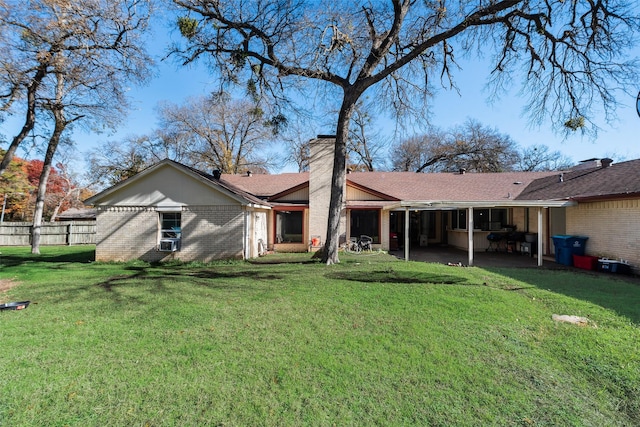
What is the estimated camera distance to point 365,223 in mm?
15977

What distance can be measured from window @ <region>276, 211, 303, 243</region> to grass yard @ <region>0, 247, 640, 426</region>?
8901 mm

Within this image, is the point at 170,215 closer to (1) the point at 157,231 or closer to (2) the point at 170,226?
(2) the point at 170,226

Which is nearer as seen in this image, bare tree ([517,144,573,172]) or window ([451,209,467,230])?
window ([451,209,467,230])

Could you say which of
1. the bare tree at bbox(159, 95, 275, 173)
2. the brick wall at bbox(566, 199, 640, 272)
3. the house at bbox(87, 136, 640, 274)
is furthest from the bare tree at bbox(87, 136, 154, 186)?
the brick wall at bbox(566, 199, 640, 272)

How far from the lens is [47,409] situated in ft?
9.41

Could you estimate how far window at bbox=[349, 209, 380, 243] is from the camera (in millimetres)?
15906

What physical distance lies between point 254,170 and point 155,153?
1013 centimetres

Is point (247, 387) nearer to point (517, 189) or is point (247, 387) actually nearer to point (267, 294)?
point (267, 294)

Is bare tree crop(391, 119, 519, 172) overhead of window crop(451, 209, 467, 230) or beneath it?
overhead

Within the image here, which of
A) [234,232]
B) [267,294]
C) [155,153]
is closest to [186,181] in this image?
[234,232]

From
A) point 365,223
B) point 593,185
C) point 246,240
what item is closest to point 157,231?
point 246,240

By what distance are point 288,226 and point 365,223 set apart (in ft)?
13.5

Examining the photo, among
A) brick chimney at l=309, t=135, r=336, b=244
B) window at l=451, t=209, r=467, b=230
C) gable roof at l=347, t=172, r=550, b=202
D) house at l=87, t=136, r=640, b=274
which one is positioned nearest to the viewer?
house at l=87, t=136, r=640, b=274

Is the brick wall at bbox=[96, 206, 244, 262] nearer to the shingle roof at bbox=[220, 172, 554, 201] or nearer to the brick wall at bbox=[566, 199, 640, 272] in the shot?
the shingle roof at bbox=[220, 172, 554, 201]
